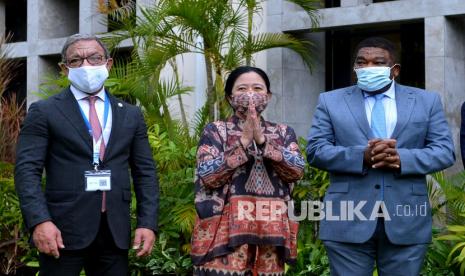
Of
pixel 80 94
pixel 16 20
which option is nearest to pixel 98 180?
pixel 80 94

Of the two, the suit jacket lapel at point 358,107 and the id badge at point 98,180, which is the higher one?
the suit jacket lapel at point 358,107

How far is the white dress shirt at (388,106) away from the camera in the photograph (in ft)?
16.4

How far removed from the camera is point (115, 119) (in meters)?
4.87

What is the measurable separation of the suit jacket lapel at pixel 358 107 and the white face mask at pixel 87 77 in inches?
54.7

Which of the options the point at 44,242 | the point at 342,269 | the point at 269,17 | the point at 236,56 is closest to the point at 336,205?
the point at 342,269

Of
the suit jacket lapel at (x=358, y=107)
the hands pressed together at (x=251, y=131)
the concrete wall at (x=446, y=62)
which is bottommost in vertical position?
the hands pressed together at (x=251, y=131)

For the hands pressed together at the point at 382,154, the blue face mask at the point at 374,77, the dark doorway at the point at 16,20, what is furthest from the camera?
the dark doorway at the point at 16,20

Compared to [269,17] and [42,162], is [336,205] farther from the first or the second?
[269,17]

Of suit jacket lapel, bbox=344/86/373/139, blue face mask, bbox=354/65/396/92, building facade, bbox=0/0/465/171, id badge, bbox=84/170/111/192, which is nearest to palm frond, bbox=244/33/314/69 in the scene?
building facade, bbox=0/0/465/171

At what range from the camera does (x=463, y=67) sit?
829 centimetres

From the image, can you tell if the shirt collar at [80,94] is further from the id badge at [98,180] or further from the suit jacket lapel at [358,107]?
the suit jacket lapel at [358,107]

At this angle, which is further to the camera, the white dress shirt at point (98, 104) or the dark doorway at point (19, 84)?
the dark doorway at point (19, 84)

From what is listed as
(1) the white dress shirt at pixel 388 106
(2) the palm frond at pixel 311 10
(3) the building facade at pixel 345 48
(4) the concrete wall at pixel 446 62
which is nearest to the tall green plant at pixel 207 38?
(2) the palm frond at pixel 311 10

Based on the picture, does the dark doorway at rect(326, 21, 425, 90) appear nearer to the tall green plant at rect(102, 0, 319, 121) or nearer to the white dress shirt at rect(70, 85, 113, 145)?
the tall green plant at rect(102, 0, 319, 121)
